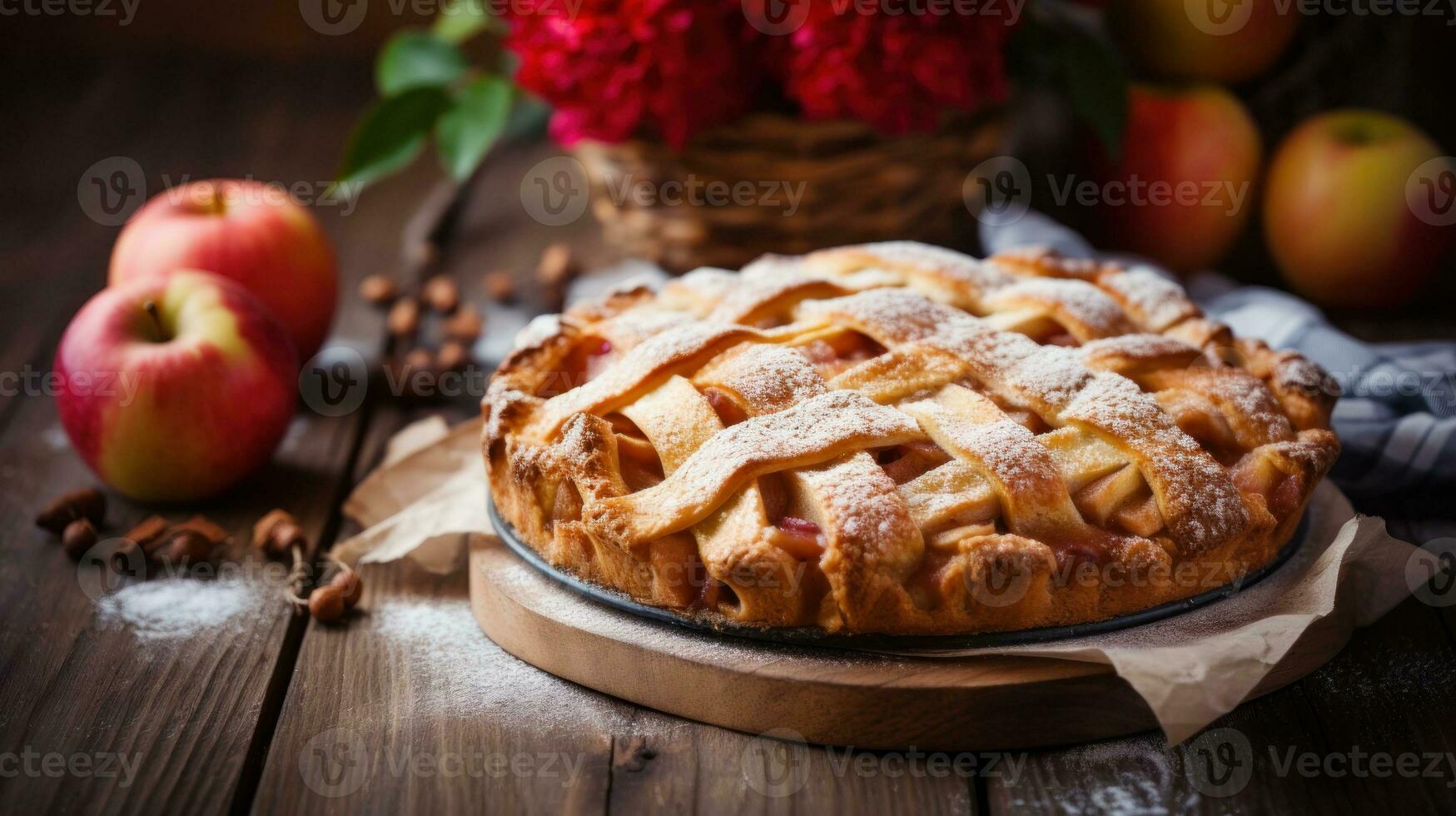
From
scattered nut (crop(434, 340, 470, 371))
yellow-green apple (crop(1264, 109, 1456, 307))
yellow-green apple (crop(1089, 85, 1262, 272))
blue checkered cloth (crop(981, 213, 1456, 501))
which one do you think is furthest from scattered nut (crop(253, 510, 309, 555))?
yellow-green apple (crop(1264, 109, 1456, 307))

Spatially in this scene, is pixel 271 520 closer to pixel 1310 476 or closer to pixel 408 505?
pixel 408 505

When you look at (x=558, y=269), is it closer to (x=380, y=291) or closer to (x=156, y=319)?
(x=380, y=291)

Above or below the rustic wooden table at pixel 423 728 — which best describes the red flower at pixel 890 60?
above

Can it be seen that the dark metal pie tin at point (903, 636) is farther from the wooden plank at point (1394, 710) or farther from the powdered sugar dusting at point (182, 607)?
the powdered sugar dusting at point (182, 607)

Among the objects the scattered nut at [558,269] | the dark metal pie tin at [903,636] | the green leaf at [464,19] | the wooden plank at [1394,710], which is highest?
the green leaf at [464,19]

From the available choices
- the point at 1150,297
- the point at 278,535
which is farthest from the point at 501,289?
the point at 1150,297

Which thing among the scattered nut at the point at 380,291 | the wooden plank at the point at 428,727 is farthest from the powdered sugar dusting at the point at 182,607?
the scattered nut at the point at 380,291
